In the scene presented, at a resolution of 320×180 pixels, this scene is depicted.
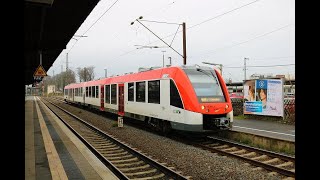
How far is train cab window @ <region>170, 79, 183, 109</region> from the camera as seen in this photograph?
11.3 meters

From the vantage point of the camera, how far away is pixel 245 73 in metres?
70.9

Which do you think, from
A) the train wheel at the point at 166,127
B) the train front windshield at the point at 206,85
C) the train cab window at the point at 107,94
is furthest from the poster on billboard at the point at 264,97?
the train cab window at the point at 107,94

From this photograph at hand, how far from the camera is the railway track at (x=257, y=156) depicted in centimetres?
766

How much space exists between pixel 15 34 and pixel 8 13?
105 millimetres

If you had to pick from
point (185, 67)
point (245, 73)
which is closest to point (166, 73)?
point (185, 67)

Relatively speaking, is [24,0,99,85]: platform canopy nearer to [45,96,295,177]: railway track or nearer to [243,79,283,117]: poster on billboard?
[45,96,295,177]: railway track

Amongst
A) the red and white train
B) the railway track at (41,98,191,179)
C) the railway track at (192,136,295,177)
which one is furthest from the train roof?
the railway track at (41,98,191,179)

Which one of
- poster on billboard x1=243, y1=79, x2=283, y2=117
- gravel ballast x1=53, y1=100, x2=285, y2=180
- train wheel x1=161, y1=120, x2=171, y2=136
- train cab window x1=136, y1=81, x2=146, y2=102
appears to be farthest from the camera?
poster on billboard x1=243, y1=79, x2=283, y2=117

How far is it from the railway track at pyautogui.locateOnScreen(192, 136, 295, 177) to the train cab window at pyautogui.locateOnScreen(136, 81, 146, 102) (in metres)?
3.61

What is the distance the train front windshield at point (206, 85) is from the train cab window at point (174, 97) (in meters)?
0.64

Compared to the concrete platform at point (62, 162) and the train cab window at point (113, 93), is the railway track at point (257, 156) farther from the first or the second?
the train cab window at point (113, 93)

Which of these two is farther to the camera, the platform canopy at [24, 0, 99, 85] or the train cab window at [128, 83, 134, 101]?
the train cab window at [128, 83, 134, 101]

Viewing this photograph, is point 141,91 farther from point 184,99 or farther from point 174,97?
point 184,99
